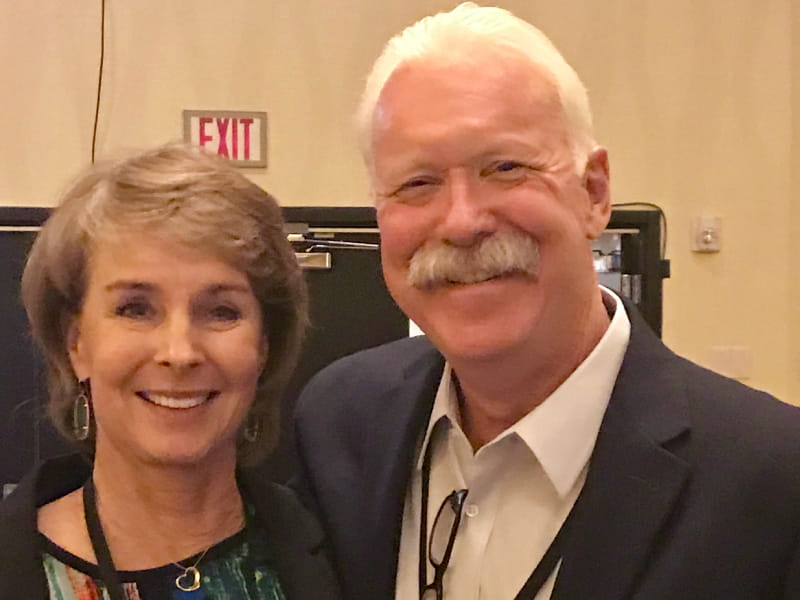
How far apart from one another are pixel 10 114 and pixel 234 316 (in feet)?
6.71

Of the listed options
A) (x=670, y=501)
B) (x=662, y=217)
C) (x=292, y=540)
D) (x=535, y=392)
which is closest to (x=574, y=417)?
(x=535, y=392)

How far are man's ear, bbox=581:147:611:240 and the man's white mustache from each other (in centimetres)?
13

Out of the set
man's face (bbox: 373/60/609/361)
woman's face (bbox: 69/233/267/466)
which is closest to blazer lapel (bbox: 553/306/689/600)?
man's face (bbox: 373/60/609/361)

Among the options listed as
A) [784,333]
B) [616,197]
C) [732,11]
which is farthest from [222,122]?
[784,333]

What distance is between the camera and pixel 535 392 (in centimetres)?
135

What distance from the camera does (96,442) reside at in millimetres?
1373

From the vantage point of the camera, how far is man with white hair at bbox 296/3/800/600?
119 centimetres

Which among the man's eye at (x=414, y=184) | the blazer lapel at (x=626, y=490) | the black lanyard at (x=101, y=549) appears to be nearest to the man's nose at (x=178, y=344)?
the black lanyard at (x=101, y=549)

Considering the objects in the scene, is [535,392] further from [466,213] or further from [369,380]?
[369,380]

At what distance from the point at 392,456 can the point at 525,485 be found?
9.4 inches

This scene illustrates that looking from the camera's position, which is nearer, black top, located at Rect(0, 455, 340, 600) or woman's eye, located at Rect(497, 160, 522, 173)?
black top, located at Rect(0, 455, 340, 600)

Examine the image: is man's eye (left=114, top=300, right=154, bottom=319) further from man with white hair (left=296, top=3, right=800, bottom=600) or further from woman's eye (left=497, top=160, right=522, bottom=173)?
woman's eye (left=497, top=160, right=522, bottom=173)

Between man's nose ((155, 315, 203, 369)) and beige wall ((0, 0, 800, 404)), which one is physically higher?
beige wall ((0, 0, 800, 404))

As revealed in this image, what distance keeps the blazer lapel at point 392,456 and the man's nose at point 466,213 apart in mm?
356
